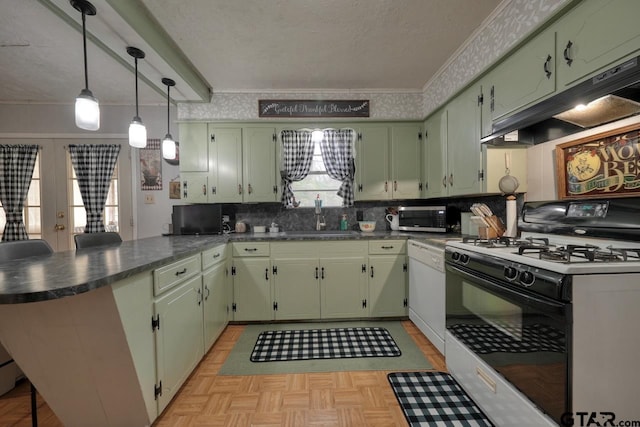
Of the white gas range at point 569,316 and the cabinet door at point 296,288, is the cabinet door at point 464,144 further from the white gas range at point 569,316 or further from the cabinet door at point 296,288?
the cabinet door at point 296,288

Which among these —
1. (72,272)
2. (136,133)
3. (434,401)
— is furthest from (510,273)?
Answer: (136,133)

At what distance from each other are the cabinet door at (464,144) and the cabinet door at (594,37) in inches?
Answer: 27.9

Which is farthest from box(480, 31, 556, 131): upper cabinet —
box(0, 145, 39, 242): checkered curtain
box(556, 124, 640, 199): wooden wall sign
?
box(0, 145, 39, 242): checkered curtain

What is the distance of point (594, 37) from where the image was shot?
47.5 inches

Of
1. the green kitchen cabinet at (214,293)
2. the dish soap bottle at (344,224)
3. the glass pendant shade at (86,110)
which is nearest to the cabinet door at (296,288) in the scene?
the green kitchen cabinet at (214,293)

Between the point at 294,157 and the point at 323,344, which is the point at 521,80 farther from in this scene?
the point at 323,344

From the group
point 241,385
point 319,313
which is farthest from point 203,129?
point 241,385

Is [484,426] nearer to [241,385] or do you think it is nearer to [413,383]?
[413,383]

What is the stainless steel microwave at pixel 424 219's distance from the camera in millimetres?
2656

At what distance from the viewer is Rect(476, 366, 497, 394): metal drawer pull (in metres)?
1.36

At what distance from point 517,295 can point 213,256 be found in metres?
2.08

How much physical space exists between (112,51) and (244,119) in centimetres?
121

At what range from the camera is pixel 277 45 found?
2227 mm

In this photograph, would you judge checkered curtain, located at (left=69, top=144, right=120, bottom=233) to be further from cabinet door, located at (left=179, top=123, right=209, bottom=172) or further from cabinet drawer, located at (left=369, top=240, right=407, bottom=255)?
cabinet drawer, located at (left=369, top=240, right=407, bottom=255)
